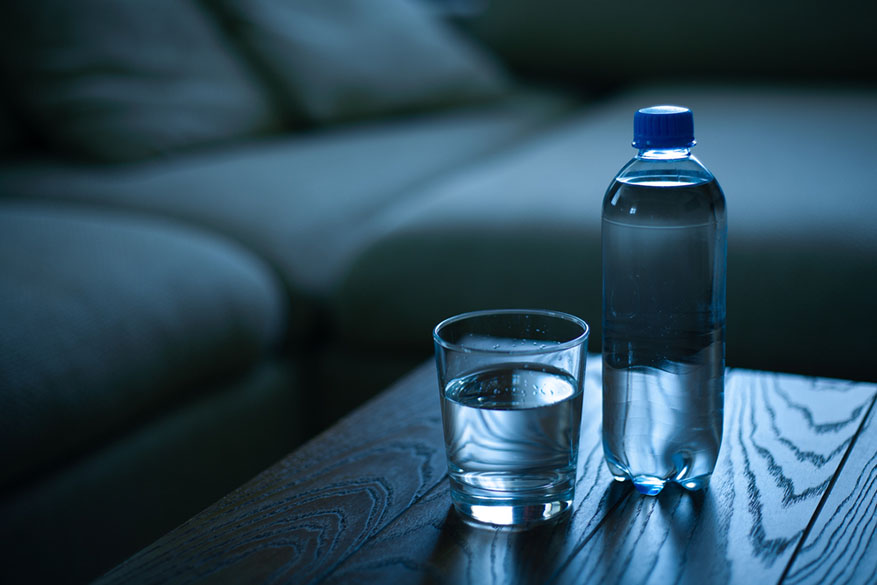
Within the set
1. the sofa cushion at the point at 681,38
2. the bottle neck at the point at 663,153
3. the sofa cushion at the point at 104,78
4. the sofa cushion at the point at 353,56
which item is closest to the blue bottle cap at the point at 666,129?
the bottle neck at the point at 663,153

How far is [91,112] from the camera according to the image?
1649mm

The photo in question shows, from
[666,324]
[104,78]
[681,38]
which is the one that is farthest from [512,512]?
[681,38]

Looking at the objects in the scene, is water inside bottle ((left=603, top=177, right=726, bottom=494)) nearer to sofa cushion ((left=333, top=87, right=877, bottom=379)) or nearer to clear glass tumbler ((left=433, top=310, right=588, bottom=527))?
clear glass tumbler ((left=433, top=310, right=588, bottom=527))

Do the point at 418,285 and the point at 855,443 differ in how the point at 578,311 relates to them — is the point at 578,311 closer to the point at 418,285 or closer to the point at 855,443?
the point at 418,285

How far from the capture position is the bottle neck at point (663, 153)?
1.77 feet

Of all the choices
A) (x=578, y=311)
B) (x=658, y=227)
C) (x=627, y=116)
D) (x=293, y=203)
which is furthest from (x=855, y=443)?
(x=627, y=116)

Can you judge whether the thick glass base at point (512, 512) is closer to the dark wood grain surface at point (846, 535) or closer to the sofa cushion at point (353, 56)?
the dark wood grain surface at point (846, 535)

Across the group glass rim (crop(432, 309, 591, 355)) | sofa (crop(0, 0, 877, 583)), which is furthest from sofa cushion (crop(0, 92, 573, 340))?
glass rim (crop(432, 309, 591, 355))

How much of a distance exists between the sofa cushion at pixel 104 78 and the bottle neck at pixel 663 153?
1.28 m

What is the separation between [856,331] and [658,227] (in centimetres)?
58

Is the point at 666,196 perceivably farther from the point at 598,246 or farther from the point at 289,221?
the point at 289,221

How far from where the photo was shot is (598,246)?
3.82 feet

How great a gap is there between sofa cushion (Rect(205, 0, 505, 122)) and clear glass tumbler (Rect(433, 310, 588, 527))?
58.8 inches

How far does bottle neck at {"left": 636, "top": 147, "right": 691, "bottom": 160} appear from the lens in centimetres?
54
